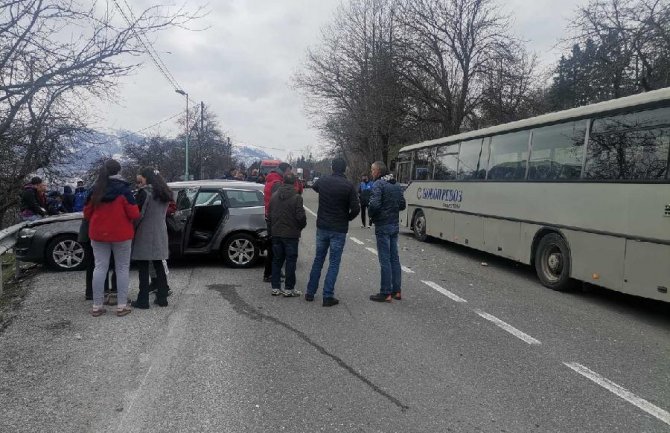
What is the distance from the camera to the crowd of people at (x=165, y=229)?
5789 mm

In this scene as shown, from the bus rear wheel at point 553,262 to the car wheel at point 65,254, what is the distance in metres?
7.59

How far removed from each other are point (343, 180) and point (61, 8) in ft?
15.3

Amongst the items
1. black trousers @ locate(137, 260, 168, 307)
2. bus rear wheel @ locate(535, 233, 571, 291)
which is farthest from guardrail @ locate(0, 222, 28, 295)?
bus rear wheel @ locate(535, 233, 571, 291)

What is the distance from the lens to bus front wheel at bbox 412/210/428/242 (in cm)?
1398

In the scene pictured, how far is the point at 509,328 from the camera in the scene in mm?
5859

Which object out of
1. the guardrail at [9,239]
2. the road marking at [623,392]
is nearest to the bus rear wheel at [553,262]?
the road marking at [623,392]

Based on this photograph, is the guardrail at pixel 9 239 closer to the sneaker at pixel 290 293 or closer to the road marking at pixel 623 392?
the sneaker at pixel 290 293

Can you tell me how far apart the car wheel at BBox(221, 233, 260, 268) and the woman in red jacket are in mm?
3044

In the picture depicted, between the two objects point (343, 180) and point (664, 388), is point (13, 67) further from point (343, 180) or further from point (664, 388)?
point (664, 388)

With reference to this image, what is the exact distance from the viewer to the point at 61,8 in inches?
280

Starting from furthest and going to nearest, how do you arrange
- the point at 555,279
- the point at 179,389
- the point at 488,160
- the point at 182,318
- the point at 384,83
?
1. the point at 384,83
2. the point at 488,160
3. the point at 555,279
4. the point at 182,318
5. the point at 179,389

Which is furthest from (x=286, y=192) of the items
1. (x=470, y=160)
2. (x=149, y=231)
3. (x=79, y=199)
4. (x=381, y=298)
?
(x=79, y=199)

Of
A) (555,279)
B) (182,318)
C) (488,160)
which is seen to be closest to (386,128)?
(488,160)

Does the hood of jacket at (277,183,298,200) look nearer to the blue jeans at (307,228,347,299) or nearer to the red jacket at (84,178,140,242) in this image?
the blue jeans at (307,228,347,299)
